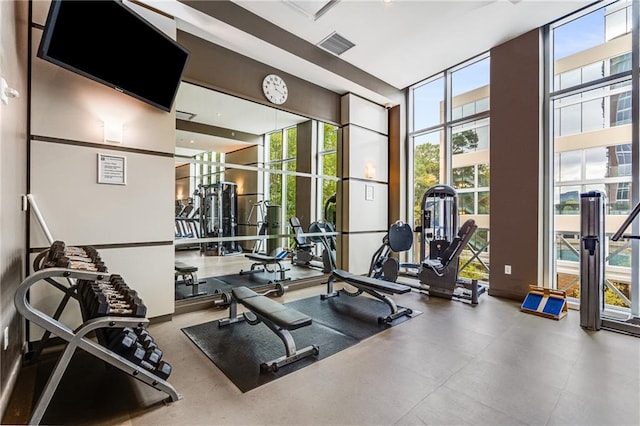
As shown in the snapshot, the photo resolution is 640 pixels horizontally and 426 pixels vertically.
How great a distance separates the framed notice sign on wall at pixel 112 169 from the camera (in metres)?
3.15

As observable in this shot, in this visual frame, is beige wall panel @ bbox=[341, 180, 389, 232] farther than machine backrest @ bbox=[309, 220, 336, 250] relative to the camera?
Yes

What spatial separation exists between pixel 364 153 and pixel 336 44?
2.13 meters

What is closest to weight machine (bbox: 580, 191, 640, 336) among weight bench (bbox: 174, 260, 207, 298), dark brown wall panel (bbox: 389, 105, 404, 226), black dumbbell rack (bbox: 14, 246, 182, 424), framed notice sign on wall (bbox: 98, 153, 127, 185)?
dark brown wall panel (bbox: 389, 105, 404, 226)

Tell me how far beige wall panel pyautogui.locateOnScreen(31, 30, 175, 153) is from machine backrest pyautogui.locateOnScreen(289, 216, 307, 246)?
2438 millimetres

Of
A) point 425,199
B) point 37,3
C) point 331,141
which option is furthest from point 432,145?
point 37,3

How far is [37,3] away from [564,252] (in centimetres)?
705

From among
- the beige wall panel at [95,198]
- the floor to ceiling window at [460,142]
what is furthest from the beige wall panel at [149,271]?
the floor to ceiling window at [460,142]

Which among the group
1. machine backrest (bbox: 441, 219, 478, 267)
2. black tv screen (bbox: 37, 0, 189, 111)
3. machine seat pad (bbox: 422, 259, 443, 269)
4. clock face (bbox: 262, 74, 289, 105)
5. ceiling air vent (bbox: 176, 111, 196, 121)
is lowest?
machine seat pad (bbox: 422, 259, 443, 269)

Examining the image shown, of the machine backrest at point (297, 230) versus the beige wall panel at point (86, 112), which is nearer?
the beige wall panel at point (86, 112)

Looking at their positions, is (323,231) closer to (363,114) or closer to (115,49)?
(363,114)

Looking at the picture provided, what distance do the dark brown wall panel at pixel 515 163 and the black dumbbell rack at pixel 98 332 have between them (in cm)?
478

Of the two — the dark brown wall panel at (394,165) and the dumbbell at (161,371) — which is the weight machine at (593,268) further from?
the dumbbell at (161,371)

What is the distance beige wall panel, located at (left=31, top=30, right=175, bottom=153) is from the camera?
2.84m

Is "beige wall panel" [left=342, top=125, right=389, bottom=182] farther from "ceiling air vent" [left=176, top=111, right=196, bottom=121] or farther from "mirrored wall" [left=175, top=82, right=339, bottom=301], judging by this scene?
"ceiling air vent" [left=176, top=111, right=196, bottom=121]
